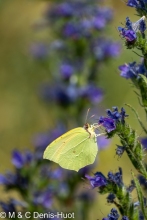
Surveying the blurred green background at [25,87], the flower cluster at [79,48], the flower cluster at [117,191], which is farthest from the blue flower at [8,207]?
the blurred green background at [25,87]

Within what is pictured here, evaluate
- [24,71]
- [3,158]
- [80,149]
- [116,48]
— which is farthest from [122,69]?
[24,71]

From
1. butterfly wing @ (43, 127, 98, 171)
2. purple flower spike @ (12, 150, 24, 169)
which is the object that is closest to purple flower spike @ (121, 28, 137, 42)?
butterfly wing @ (43, 127, 98, 171)

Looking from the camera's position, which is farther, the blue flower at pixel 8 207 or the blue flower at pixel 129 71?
the blue flower at pixel 8 207

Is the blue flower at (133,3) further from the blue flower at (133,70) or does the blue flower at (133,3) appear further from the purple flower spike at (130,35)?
the blue flower at (133,70)

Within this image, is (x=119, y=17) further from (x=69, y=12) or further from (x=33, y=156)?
(x=33, y=156)

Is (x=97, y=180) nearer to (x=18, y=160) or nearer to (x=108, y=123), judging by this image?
(x=108, y=123)

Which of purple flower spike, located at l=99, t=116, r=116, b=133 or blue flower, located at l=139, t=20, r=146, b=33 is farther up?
blue flower, located at l=139, t=20, r=146, b=33

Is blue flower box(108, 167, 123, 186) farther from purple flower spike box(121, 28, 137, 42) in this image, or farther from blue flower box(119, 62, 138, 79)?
purple flower spike box(121, 28, 137, 42)
